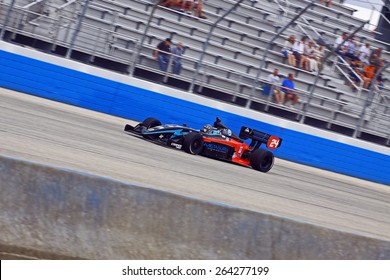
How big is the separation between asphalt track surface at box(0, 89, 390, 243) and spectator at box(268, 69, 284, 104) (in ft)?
13.4

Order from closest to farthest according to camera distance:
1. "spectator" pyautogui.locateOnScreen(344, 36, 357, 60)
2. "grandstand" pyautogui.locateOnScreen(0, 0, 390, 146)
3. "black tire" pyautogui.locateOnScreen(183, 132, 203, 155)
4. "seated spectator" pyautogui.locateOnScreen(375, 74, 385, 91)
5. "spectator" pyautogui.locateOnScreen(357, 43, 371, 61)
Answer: "black tire" pyautogui.locateOnScreen(183, 132, 203, 155) → "grandstand" pyautogui.locateOnScreen(0, 0, 390, 146) → "seated spectator" pyautogui.locateOnScreen(375, 74, 385, 91) → "spectator" pyautogui.locateOnScreen(344, 36, 357, 60) → "spectator" pyautogui.locateOnScreen(357, 43, 371, 61)

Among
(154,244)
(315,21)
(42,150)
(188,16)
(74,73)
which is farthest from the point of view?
(315,21)

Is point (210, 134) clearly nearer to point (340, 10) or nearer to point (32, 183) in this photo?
point (32, 183)

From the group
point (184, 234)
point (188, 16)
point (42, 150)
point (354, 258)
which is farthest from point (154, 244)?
point (188, 16)

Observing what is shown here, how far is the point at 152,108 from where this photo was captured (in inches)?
721

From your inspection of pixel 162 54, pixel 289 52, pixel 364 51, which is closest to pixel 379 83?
pixel 364 51

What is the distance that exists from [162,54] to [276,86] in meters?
2.97

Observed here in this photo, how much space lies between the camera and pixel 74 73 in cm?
1775

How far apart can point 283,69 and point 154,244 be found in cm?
1519

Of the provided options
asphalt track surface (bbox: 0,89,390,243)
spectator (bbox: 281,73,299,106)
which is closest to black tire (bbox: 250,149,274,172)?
asphalt track surface (bbox: 0,89,390,243)

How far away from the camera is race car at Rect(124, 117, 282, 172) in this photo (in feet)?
42.7

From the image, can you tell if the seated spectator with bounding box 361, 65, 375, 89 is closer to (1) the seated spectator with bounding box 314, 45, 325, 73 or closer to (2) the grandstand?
(2) the grandstand

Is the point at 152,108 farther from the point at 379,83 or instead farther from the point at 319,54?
the point at 379,83

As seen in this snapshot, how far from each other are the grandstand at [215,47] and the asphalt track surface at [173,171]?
3.20m
